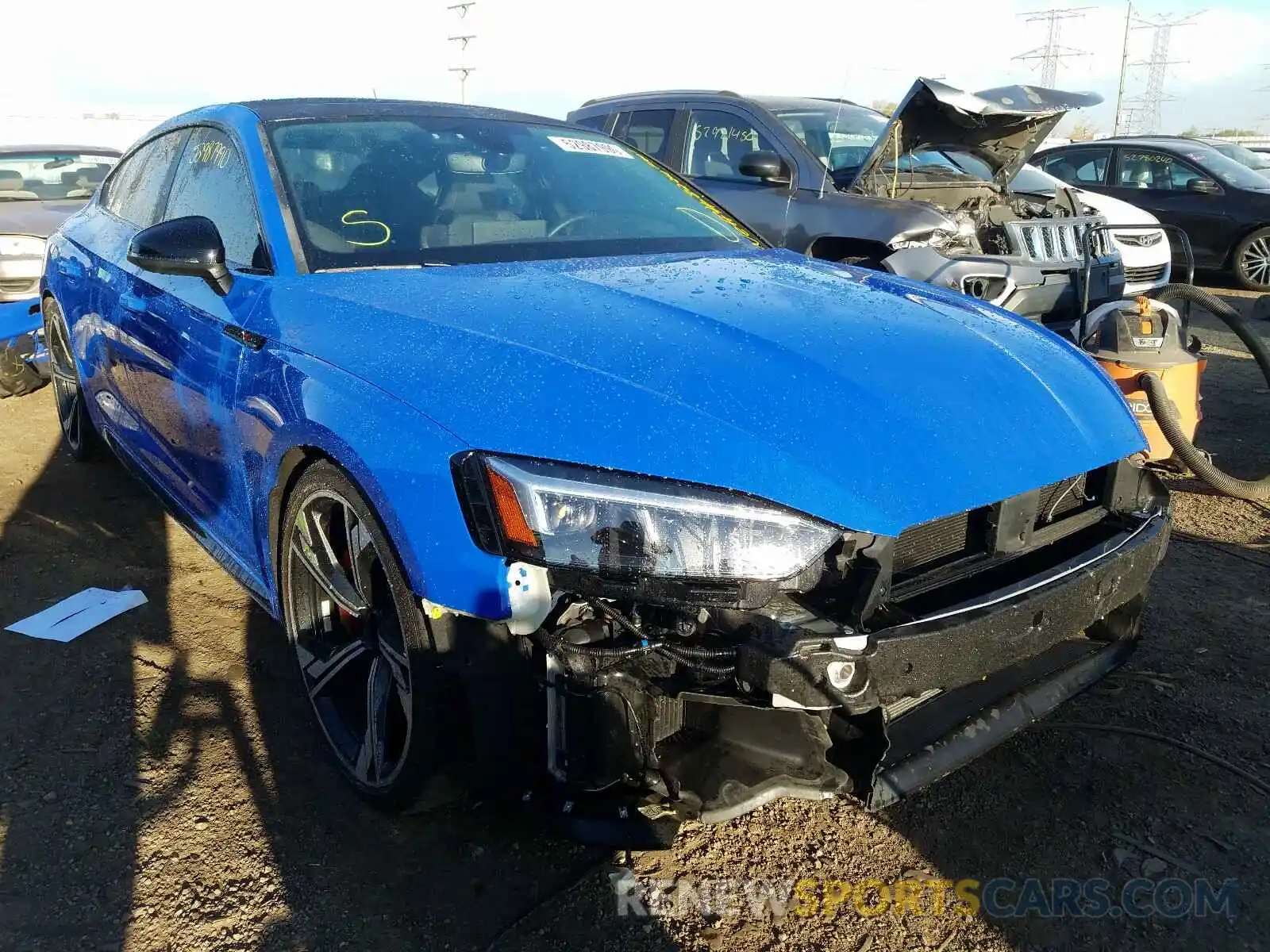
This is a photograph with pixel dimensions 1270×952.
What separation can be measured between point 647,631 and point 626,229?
1628mm

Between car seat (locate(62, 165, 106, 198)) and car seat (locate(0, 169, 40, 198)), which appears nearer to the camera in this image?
car seat (locate(0, 169, 40, 198))

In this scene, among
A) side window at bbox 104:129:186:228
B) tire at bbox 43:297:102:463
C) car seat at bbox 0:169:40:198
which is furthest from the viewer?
car seat at bbox 0:169:40:198

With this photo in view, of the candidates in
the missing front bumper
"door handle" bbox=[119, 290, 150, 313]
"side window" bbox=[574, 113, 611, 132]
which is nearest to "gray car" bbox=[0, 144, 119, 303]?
"door handle" bbox=[119, 290, 150, 313]

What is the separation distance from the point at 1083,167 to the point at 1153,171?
733 mm

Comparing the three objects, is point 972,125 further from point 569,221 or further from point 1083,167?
point 1083,167

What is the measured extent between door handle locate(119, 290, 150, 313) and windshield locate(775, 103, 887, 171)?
4565 millimetres

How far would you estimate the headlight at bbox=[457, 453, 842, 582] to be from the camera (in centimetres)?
175

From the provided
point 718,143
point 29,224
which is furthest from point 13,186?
point 718,143

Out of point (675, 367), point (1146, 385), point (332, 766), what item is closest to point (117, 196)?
point (332, 766)

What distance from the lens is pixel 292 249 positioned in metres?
2.60

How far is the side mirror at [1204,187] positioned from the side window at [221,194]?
10496 mm

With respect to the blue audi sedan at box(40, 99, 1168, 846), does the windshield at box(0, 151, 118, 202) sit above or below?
above

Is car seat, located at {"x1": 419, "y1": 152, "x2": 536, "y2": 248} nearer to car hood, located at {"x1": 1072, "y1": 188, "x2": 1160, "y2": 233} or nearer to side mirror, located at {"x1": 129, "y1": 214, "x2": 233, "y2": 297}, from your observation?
side mirror, located at {"x1": 129, "y1": 214, "x2": 233, "y2": 297}

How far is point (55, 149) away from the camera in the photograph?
26.8ft
